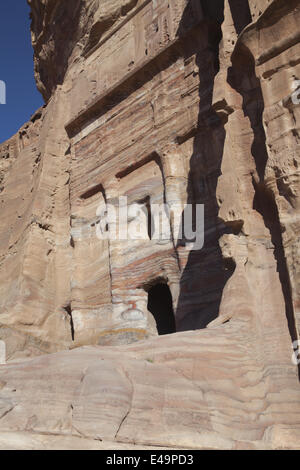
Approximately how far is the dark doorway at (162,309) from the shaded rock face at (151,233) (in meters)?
0.06

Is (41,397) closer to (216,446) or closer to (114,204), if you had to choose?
(216,446)

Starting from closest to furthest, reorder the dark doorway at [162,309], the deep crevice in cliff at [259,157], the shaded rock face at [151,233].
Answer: the shaded rock face at [151,233], the deep crevice in cliff at [259,157], the dark doorway at [162,309]

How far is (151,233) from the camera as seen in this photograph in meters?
13.2

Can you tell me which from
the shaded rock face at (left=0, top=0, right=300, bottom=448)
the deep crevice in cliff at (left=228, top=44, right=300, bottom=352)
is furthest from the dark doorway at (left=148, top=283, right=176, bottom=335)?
the deep crevice in cliff at (left=228, top=44, right=300, bottom=352)

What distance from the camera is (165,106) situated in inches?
533

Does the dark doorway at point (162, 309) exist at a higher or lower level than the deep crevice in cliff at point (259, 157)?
lower

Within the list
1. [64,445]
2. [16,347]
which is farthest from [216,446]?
[16,347]

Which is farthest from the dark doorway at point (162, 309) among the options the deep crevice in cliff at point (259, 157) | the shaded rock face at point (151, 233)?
the deep crevice in cliff at point (259, 157)

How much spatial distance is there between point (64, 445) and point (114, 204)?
9.98 m

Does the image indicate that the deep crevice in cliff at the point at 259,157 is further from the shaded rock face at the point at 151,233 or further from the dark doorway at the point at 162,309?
the dark doorway at the point at 162,309

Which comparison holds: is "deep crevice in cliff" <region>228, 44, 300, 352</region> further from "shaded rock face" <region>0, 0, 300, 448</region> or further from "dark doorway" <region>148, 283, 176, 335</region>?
"dark doorway" <region>148, 283, 176, 335</region>

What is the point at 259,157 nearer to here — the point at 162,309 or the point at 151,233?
the point at 151,233

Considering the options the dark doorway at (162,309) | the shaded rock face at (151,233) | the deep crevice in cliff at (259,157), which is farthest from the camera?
the dark doorway at (162,309)

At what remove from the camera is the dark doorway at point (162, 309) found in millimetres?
13516
